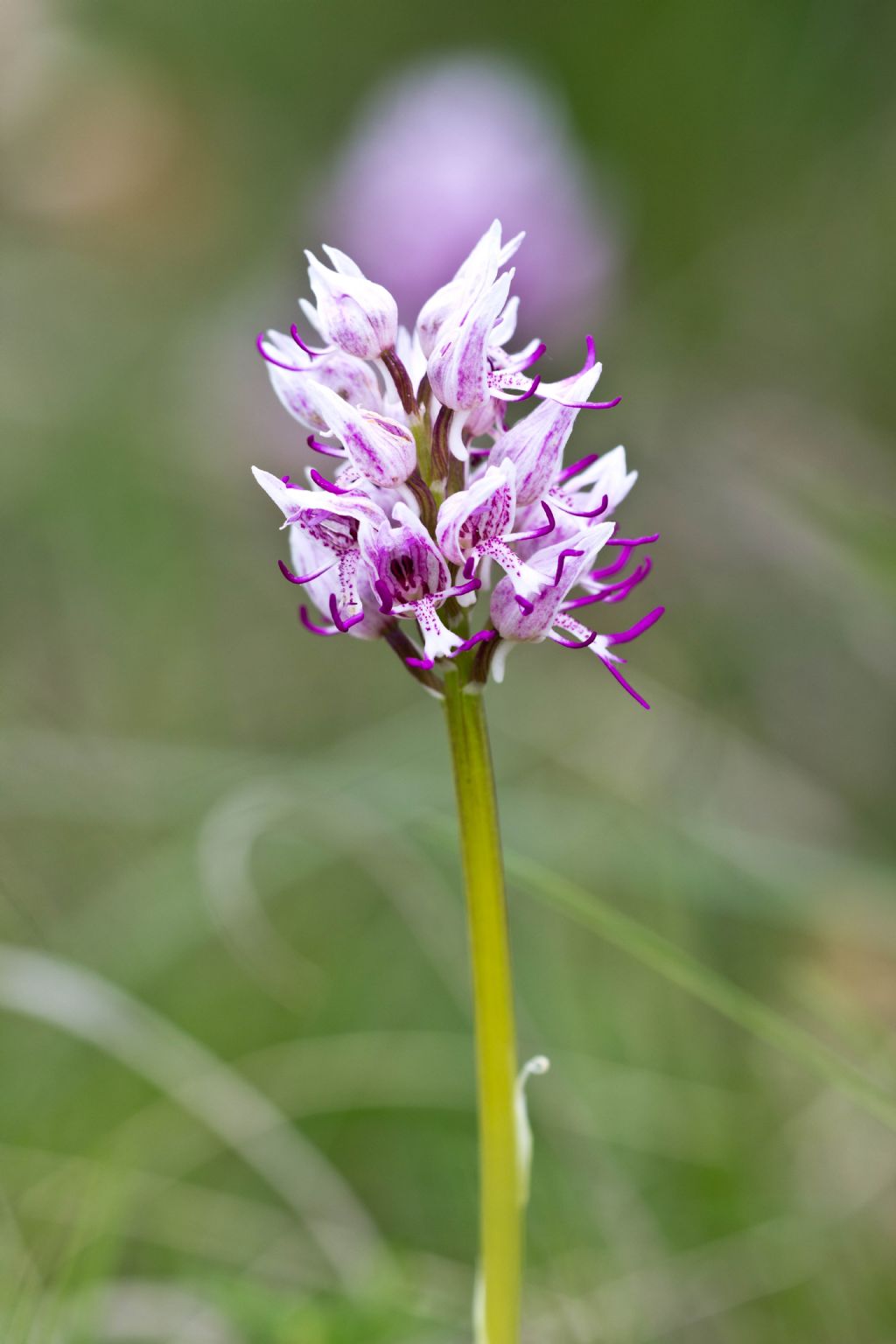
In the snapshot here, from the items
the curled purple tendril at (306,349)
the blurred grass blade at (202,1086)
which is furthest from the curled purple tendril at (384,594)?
the blurred grass blade at (202,1086)

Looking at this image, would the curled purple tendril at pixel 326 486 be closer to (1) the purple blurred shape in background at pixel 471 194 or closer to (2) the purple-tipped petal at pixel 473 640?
(2) the purple-tipped petal at pixel 473 640

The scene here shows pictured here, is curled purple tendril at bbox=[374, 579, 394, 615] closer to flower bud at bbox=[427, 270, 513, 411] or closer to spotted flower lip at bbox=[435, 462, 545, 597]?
spotted flower lip at bbox=[435, 462, 545, 597]

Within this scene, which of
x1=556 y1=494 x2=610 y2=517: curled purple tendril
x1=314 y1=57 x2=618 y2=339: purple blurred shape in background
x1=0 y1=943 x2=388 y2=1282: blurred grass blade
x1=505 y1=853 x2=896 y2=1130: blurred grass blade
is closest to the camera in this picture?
x1=556 y1=494 x2=610 y2=517: curled purple tendril

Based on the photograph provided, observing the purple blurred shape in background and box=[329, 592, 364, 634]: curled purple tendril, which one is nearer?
box=[329, 592, 364, 634]: curled purple tendril

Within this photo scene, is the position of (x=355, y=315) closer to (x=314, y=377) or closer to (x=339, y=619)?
(x=314, y=377)

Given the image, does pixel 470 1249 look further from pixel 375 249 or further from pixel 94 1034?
pixel 375 249

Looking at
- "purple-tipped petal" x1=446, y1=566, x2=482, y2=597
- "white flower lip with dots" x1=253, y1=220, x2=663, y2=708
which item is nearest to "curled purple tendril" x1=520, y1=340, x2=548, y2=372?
"white flower lip with dots" x1=253, y1=220, x2=663, y2=708
